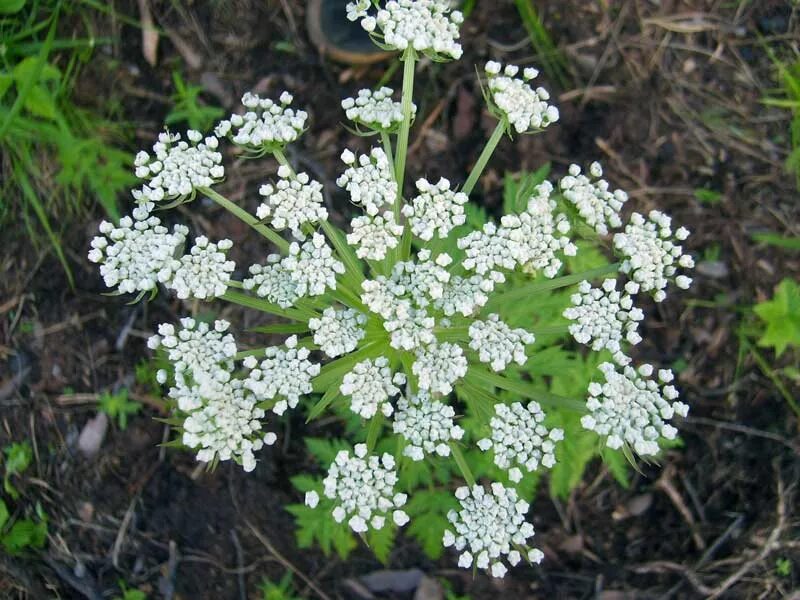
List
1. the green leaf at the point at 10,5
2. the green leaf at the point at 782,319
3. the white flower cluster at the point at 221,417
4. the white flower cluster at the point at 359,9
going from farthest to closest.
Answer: the green leaf at the point at 10,5
the green leaf at the point at 782,319
the white flower cluster at the point at 359,9
the white flower cluster at the point at 221,417

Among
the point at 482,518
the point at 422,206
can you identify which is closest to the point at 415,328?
the point at 422,206

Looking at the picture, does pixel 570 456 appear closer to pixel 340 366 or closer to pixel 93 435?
pixel 340 366

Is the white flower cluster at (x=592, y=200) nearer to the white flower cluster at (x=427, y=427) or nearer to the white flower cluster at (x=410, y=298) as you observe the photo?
the white flower cluster at (x=410, y=298)

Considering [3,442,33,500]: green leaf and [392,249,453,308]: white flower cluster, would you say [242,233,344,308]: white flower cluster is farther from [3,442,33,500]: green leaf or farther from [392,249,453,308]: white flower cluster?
[3,442,33,500]: green leaf

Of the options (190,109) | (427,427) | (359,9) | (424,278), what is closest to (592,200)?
(424,278)

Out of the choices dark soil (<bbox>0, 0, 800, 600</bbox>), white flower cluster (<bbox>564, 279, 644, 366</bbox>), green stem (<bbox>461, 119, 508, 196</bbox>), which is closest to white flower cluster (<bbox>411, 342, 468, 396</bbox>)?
white flower cluster (<bbox>564, 279, 644, 366</bbox>)

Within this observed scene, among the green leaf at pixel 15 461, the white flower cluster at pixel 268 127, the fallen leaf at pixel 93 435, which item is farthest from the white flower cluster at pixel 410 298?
the green leaf at pixel 15 461
